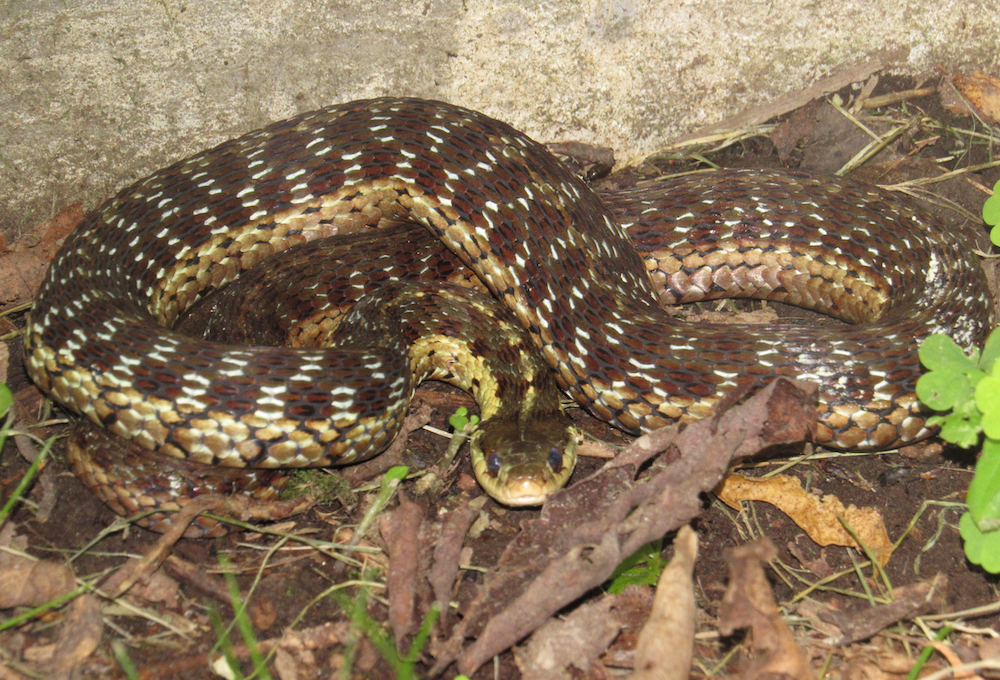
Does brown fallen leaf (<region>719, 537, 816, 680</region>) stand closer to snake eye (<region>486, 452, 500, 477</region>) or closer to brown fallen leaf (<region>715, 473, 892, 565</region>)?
brown fallen leaf (<region>715, 473, 892, 565</region>)

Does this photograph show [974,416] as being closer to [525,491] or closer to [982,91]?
[525,491]

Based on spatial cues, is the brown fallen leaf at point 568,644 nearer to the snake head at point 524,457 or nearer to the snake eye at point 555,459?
the snake head at point 524,457

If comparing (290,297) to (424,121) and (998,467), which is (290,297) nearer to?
(424,121)

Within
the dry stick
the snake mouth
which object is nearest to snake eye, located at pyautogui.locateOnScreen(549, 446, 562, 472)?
the snake mouth

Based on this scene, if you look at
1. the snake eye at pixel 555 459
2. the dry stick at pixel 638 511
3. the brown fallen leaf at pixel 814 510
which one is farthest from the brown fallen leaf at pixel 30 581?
the brown fallen leaf at pixel 814 510

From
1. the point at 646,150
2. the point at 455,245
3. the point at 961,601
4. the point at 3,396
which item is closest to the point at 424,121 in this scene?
the point at 455,245

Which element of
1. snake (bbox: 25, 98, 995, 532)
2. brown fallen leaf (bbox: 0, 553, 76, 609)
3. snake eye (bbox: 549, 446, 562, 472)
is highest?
snake (bbox: 25, 98, 995, 532)
